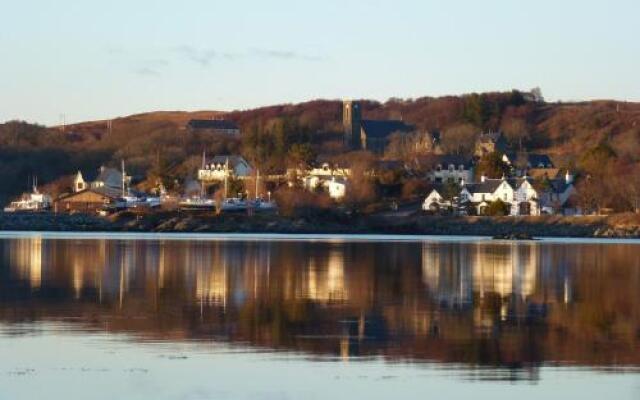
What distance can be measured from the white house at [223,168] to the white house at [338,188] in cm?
1467

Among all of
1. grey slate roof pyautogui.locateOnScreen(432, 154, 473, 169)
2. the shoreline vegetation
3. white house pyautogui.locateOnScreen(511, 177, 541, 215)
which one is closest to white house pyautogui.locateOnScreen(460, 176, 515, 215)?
white house pyautogui.locateOnScreen(511, 177, 541, 215)

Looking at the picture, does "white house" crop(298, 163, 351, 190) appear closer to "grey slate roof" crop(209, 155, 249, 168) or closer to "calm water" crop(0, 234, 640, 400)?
"grey slate roof" crop(209, 155, 249, 168)

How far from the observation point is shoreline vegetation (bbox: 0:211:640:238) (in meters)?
82.1

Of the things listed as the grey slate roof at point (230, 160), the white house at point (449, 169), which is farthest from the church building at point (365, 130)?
the white house at point (449, 169)

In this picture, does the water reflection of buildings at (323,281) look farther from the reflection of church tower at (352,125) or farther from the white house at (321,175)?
the reflection of church tower at (352,125)

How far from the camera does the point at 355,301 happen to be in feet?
86.9

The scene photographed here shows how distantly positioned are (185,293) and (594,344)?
35.7 ft

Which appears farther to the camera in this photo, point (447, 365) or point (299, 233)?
point (299, 233)

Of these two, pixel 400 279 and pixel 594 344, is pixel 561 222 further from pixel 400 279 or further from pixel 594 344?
pixel 594 344

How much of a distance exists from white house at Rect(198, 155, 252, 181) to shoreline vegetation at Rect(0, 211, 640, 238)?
25.3m

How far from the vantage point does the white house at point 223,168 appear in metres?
122

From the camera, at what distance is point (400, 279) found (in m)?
33.5

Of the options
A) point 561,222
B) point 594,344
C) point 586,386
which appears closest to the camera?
point 586,386

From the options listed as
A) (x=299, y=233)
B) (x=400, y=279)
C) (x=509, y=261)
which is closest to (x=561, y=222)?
(x=299, y=233)
